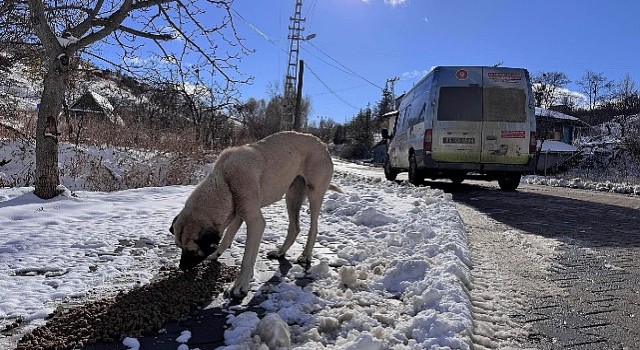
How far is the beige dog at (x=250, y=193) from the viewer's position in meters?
3.43

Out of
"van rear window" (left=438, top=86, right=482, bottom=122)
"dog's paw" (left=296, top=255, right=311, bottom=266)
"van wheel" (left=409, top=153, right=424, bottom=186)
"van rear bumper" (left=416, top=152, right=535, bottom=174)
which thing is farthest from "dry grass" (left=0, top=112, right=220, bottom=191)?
"dog's paw" (left=296, top=255, right=311, bottom=266)

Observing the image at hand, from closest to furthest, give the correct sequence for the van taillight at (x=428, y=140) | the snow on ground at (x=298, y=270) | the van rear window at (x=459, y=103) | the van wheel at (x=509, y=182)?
the snow on ground at (x=298, y=270) → the van rear window at (x=459, y=103) → the van taillight at (x=428, y=140) → the van wheel at (x=509, y=182)

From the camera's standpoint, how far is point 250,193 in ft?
12.1

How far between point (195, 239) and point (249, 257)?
1.37ft

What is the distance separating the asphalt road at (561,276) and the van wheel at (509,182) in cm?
426

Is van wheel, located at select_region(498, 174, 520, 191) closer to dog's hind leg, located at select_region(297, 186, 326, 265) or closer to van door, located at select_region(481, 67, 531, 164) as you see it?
van door, located at select_region(481, 67, 531, 164)

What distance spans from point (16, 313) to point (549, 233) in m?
6.03

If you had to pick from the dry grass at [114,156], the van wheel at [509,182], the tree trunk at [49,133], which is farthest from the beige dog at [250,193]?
the van wheel at [509,182]

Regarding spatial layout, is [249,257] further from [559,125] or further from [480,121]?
[559,125]

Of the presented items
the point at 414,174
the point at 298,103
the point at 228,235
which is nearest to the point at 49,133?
the point at 228,235

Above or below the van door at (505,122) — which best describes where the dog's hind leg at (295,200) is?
below

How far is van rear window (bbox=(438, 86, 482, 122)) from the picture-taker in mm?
11664

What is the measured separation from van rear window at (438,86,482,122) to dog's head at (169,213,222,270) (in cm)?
935

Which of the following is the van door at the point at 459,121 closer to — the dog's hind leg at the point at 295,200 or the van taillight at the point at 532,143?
the van taillight at the point at 532,143
